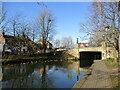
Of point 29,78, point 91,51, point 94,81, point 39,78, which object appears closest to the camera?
point 94,81

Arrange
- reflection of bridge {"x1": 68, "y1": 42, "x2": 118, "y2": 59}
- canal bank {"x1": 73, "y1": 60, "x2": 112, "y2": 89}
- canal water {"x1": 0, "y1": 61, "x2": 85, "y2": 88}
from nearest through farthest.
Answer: canal bank {"x1": 73, "y1": 60, "x2": 112, "y2": 89} → canal water {"x1": 0, "y1": 61, "x2": 85, "y2": 88} → reflection of bridge {"x1": 68, "y1": 42, "x2": 118, "y2": 59}

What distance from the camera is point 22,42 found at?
26422 mm

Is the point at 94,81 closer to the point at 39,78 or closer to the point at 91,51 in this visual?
the point at 39,78

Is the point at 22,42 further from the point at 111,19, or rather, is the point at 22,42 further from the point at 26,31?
the point at 111,19

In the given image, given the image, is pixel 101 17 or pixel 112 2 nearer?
pixel 112 2

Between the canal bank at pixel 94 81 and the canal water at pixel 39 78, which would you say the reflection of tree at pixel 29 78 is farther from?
the canal bank at pixel 94 81

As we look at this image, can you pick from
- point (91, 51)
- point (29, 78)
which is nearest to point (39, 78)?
point (29, 78)

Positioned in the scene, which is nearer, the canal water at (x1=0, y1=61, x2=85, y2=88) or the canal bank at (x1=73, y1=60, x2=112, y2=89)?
the canal bank at (x1=73, y1=60, x2=112, y2=89)

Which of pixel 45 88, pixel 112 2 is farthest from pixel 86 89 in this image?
pixel 112 2

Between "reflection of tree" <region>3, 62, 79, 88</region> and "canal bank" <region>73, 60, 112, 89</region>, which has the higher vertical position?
"canal bank" <region>73, 60, 112, 89</region>

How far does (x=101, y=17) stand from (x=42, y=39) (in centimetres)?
2218

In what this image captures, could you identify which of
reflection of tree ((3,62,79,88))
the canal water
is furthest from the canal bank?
reflection of tree ((3,62,79,88))

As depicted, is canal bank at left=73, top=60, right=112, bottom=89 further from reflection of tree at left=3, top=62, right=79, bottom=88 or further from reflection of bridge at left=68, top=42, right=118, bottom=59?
reflection of bridge at left=68, top=42, right=118, bottom=59

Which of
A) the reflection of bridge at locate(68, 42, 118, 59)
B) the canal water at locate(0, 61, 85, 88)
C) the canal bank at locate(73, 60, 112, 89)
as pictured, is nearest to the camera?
the canal bank at locate(73, 60, 112, 89)
